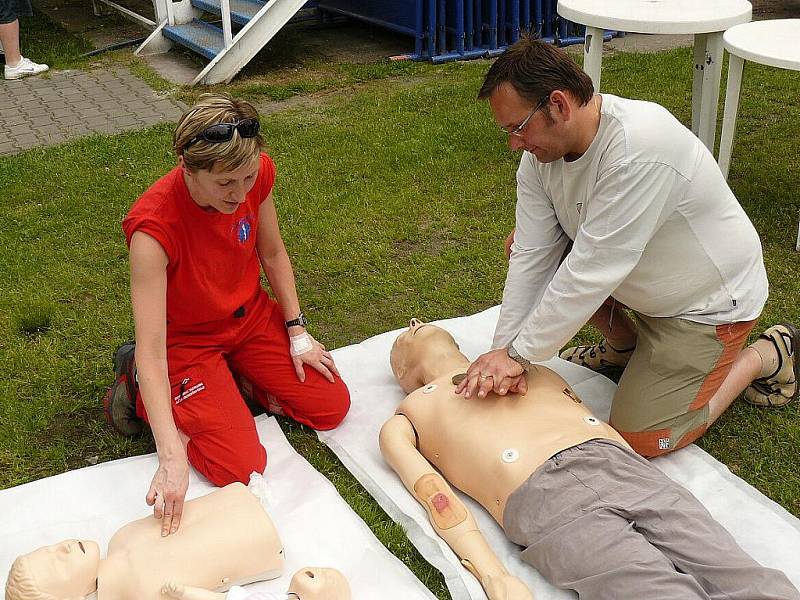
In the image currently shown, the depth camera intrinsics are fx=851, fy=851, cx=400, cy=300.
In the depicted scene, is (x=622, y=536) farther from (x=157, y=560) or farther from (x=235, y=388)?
(x=235, y=388)

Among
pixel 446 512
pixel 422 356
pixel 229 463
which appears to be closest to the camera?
pixel 446 512

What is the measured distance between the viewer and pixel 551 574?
2.09 m

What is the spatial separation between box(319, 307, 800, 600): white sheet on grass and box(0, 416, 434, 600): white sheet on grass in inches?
4.3

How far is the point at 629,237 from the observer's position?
2293 millimetres

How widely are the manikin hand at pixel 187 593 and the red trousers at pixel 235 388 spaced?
0.57m

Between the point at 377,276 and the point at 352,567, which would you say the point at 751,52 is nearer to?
the point at 377,276

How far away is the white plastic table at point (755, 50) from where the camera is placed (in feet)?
11.6

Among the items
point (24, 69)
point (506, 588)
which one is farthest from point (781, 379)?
point (24, 69)

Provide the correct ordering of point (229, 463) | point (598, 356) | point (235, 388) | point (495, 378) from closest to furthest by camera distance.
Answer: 1. point (495, 378)
2. point (229, 463)
3. point (235, 388)
4. point (598, 356)

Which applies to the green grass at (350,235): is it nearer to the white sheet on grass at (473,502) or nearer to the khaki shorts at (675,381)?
the white sheet on grass at (473,502)

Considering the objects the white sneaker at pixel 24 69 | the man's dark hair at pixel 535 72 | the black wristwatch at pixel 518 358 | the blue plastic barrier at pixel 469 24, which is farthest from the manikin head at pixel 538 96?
the white sneaker at pixel 24 69

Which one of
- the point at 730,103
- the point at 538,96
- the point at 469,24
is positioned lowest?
the point at 469,24

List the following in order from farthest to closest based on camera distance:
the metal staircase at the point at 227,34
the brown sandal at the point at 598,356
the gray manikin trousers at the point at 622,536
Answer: the metal staircase at the point at 227,34, the brown sandal at the point at 598,356, the gray manikin trousers at the point at 622,536

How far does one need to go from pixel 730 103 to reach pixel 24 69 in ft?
18.5
